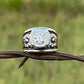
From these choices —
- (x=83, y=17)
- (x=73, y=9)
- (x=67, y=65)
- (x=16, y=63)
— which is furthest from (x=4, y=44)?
(x=73, y=9)

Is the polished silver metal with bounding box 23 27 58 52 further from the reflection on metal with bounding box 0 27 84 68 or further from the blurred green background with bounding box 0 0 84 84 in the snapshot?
the blurred green background with bounding box 0 0 84 84

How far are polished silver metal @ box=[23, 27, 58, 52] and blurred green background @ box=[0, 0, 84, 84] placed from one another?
964 mm

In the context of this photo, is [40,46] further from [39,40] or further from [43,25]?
[43,25]

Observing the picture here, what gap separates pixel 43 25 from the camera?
12.7ft

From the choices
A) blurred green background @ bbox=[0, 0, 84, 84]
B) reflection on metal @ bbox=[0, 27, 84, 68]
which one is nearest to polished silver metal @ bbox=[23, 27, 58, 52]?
reflection on metal @ bbox=[0, 27, 84, 68]

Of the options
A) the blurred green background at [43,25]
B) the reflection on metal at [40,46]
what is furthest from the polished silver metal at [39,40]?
the blurred green background at [43,25]

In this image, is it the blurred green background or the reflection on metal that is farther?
the blurred green background

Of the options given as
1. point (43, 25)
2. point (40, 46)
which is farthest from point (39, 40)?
point (43, 25)

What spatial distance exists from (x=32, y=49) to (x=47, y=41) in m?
0.05

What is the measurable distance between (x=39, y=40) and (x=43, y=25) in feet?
9.20

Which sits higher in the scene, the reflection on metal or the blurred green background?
the reflection on metal

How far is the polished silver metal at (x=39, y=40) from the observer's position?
3.50 feet

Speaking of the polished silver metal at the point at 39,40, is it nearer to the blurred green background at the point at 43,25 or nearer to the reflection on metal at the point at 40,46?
the reflection on metal at the point at 40,46

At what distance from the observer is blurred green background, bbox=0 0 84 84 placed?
7.12 feet
